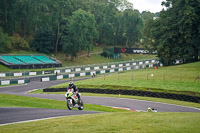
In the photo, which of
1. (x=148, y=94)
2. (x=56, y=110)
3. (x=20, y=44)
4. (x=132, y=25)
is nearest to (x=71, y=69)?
(x=20, y=44)

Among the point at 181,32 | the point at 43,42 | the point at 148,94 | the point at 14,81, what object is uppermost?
the point at 43,42

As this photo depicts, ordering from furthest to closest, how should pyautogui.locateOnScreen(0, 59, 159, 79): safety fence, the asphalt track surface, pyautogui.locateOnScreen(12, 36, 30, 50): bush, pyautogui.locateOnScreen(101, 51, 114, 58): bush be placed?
pyautogui.locateOnScreen(101, 51, 114, 58): bush < pyautogui.locateOnScreen(12, 36, 30, 50): bush < pyautogui.locateOnScreen(0, 59, 159, 79): safety fence < the asphalt track surface

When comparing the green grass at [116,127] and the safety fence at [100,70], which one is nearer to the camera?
the green grass at [116,127]

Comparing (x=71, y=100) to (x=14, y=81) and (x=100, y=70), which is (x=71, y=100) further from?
(x=100, y=70)

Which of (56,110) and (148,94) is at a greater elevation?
(56,110)

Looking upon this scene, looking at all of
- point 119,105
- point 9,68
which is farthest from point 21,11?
point 119,105

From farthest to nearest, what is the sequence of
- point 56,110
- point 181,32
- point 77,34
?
point 77,34 → point 181,32 → point 56,110

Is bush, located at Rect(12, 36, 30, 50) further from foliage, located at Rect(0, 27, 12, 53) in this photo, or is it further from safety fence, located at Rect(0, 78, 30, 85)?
safety fence, located at Rect(0, 78, 30, 85)

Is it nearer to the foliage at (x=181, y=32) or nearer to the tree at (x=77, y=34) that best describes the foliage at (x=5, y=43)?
the tree at (x=77, y=34)

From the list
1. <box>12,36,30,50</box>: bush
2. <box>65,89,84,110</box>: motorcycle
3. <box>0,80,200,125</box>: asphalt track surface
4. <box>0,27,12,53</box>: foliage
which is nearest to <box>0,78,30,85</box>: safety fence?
<box>0,80,200,125</box>: asphalt track surface

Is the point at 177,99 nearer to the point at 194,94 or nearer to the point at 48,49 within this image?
the point at 194,94

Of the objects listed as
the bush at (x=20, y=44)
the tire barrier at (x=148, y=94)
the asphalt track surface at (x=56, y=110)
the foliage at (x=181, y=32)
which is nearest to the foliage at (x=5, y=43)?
the bush at (x=20, y=44)

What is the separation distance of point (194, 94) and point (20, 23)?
68.3 meters

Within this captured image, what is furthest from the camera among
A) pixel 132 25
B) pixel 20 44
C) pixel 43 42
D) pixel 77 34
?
pixel 132 25
